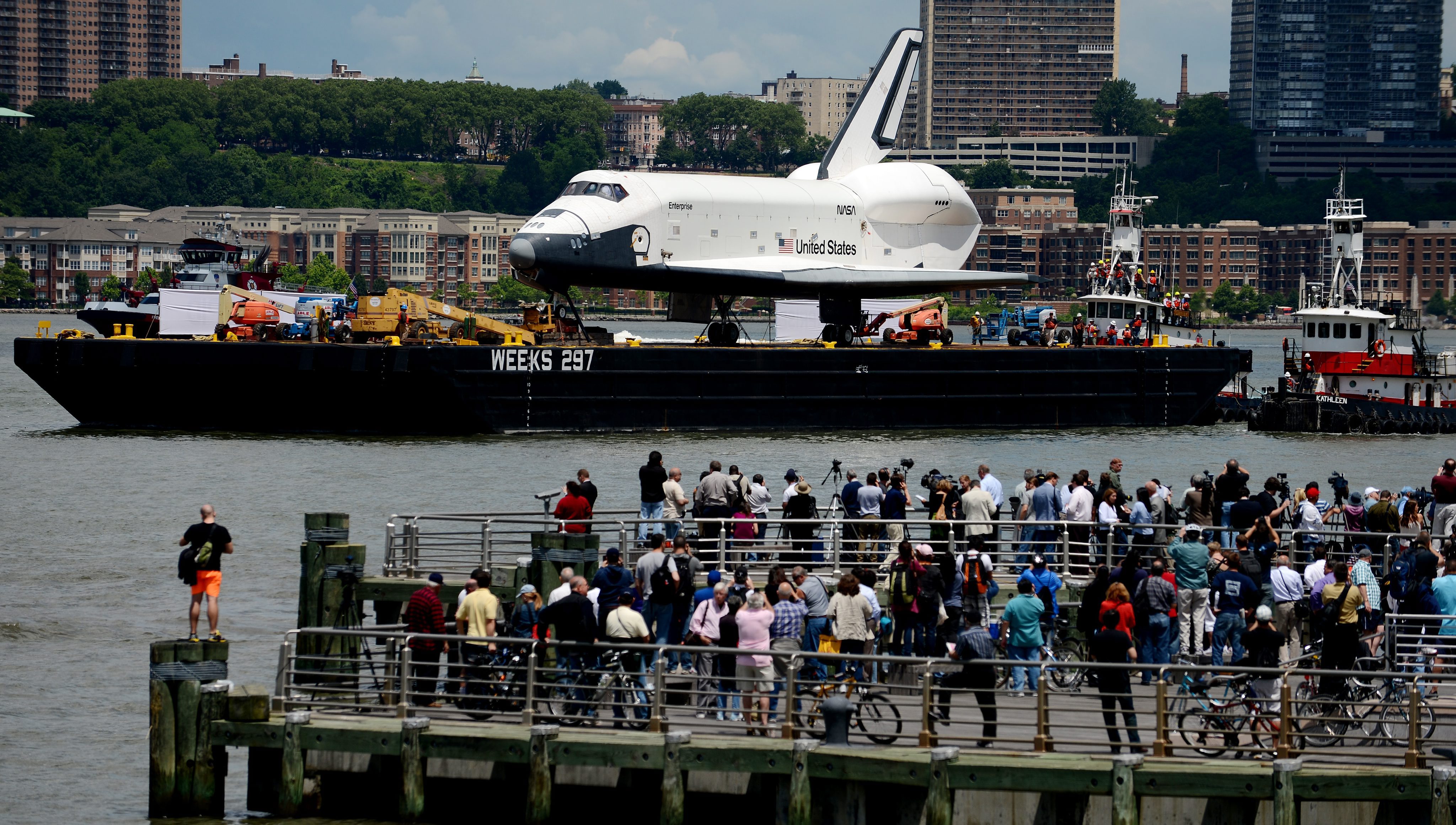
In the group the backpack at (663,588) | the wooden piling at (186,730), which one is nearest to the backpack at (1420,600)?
the backpack at (663,588)

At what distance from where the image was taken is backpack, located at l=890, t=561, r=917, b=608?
1838 cm

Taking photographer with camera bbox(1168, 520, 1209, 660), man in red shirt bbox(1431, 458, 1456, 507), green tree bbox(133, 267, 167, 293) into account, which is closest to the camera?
photographer with camera bbox(1168, 520, 1209, 660)

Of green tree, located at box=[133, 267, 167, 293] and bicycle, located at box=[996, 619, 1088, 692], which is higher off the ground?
green tree, located at box=[133, 267, 167, 293]

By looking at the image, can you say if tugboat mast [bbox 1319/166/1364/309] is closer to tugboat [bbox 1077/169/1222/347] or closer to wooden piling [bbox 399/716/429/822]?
tugboat [bbox 1077/169/1222/347]

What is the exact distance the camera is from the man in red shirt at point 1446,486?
2459 centimetres

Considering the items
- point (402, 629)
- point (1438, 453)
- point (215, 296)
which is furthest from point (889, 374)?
point (402, 629)

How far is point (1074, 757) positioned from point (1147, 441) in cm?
4025

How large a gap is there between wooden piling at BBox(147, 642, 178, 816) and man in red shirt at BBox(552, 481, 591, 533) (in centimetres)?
613

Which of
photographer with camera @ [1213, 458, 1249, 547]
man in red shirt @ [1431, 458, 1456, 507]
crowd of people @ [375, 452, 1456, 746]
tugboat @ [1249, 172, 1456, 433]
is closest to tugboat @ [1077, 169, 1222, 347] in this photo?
tugboat @ [1249, 172, 1456, 433]

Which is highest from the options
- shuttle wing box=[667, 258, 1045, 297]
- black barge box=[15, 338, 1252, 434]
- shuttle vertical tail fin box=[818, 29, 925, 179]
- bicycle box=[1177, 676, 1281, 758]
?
shuttle vertical tail fin box=[818, 29, 925, 179]

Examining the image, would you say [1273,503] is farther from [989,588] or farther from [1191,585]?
[989,588]

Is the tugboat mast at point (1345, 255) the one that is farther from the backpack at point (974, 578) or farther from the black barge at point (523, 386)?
the backpack at point (974, 578)

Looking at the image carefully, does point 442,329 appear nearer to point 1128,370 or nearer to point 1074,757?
point 1128,370

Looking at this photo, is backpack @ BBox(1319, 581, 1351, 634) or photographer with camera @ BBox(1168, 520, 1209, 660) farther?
photographer with camera @ BBox(1168, 520, 1209, 660)
